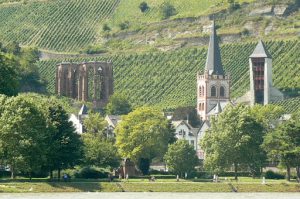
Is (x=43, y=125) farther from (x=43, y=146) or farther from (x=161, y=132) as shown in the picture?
(x=161, y=132)

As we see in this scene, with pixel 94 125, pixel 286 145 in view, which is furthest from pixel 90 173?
pixel 94 125

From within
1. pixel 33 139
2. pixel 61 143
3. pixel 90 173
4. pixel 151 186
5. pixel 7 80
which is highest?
pixel 7 80

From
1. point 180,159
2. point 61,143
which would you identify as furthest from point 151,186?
point 180,159

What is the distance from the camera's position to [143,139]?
6339 inches

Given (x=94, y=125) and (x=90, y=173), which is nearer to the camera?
(x=90, y=173)

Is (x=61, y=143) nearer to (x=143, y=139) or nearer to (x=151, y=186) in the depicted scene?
(x=151, y=186)

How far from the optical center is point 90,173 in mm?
144250

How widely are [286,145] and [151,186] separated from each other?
55.5 ft

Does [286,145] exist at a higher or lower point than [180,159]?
higher

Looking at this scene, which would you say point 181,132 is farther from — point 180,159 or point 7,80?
point 7,80

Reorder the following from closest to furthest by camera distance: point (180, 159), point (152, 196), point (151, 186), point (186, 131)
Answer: point (152, 196), point (151, 186), point (180, 159), point (186, 131)

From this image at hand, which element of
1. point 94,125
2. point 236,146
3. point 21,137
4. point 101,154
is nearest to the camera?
point 21,137

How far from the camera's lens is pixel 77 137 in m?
141

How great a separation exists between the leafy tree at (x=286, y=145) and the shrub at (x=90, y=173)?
16.1 metres
